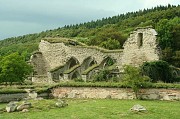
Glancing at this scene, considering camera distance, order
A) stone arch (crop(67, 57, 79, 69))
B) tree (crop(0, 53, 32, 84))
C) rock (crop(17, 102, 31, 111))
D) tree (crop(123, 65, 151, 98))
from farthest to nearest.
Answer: stone arch (crop(67, 57, 79, 69))
tree (crop(0, 53, 32, 84))
tree (crop(123, 65, 151, 98))
rock (crop(17, 102, 31, 111))

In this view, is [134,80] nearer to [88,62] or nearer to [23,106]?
[23,106]

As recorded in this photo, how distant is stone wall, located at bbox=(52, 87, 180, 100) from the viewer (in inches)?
912

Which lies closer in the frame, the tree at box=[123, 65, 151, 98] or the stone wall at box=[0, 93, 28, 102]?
the tree at box=[123, 65, 151, 98]

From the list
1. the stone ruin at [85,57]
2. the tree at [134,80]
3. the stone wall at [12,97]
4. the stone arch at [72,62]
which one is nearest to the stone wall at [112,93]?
the tree at [134,80]

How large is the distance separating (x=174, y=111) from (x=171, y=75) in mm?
14837

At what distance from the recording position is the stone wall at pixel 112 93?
23.2m

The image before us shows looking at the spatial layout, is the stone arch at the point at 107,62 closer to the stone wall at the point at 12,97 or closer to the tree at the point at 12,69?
the tree at the point at 12,69

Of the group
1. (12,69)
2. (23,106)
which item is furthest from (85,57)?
(23,106)

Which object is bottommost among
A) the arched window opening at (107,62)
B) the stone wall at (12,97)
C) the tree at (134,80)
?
the stone wall at (12,97)

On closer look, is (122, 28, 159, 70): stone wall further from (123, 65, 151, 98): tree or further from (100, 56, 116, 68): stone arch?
(123, 65, 151, 98): tree

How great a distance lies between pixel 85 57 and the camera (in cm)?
3922

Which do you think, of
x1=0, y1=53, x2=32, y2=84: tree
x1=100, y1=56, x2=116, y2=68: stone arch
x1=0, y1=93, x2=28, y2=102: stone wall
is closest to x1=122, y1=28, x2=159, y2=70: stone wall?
x1=100, y1=56, x2=116, y2=68: stone arch

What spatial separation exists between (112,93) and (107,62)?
Answer: 1244 centimetres

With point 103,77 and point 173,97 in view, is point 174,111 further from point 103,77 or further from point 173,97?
point 103,77
